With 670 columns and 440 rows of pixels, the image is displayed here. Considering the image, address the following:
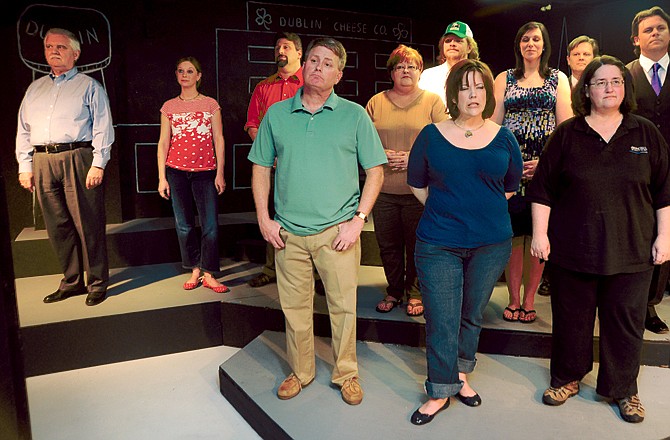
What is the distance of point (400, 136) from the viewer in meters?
3.12

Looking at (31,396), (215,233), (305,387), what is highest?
(215,233)

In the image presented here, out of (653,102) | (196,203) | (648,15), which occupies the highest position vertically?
(648,15)

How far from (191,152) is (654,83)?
8.76 feet

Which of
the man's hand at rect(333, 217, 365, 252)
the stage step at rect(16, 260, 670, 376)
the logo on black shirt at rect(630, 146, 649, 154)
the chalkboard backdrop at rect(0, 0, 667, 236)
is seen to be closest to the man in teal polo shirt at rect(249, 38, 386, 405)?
the man's hand at rect(333, 217, 365, 252)

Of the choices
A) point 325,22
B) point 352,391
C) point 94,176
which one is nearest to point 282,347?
point 352,391

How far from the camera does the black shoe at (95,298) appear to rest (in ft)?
11.7

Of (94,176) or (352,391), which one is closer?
(352,391)

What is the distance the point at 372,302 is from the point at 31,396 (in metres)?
1.91

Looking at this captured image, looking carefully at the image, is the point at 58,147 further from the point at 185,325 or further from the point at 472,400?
the point at 472,400

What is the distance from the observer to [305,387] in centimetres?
268

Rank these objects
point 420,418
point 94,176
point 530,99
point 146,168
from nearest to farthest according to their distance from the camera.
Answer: point 420,418
point 530,99
point 94,176
point 146,168

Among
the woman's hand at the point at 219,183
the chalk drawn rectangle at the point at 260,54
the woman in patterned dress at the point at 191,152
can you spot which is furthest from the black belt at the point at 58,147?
the chalk drawn rectangle at the point at 260,54

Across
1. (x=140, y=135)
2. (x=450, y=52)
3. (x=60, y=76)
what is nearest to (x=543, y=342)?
(x=450, y=52)

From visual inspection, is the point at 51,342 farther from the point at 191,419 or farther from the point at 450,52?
the point at 450,52
